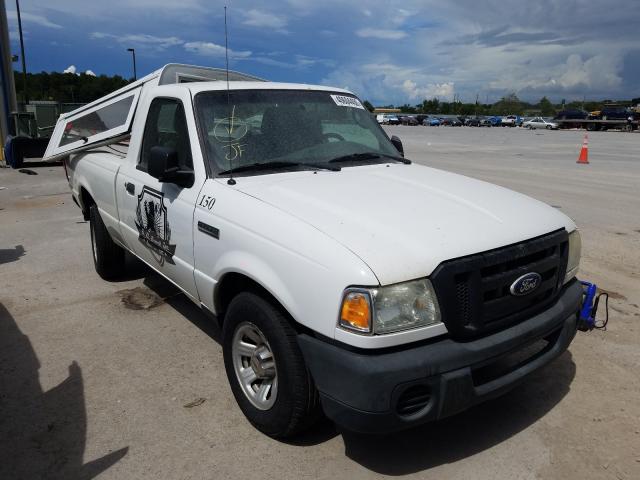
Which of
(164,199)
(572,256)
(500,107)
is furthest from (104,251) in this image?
(500,107)

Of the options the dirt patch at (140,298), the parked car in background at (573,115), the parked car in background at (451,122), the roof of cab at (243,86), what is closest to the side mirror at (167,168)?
the roof of cab at (243,86)

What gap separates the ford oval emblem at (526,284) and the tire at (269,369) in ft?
3.57

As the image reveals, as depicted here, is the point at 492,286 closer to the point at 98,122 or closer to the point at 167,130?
the point at 167,130

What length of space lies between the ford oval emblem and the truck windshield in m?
1.50

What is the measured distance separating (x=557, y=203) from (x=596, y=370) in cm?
A: 623

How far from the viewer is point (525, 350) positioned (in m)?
2.71

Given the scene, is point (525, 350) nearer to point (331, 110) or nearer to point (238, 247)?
point (238, 247)

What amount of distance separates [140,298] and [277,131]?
93.5 inches

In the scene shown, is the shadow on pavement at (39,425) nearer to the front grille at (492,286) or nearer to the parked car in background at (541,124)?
the front grille at (492,286)

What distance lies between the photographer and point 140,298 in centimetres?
494

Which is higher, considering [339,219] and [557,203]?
[339,219]

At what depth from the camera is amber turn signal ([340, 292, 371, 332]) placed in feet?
7.28

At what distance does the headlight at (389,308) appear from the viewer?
7.28 ft

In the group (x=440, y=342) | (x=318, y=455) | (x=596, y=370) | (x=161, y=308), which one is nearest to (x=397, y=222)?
(x=440, y=342)
